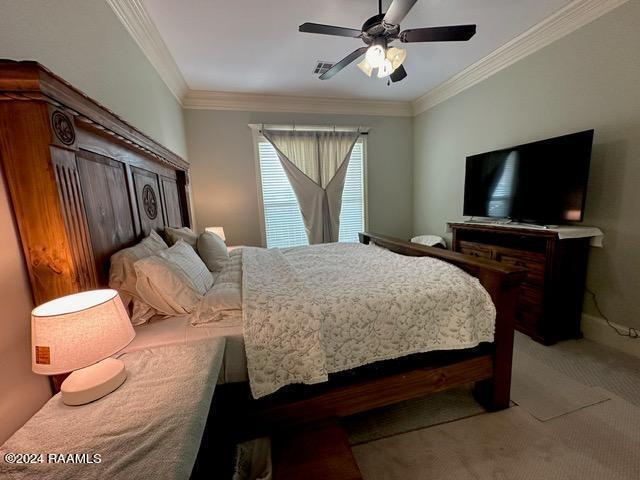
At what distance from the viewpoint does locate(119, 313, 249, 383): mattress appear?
3.75 ft

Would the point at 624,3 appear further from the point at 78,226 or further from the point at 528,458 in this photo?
→ the point at 78,226

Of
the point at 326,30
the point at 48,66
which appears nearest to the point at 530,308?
the point at 326,30

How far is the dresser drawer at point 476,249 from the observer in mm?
2627

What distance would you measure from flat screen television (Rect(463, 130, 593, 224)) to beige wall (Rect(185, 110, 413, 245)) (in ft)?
4.70

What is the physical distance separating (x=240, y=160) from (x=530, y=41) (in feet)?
11.2

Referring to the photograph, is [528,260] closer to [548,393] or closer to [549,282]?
[549,282]

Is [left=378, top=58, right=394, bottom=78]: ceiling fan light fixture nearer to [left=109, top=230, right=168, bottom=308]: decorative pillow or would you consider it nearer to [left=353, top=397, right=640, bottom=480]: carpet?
[left=109, top=230, right=168, bottom=308]: decorative pillow

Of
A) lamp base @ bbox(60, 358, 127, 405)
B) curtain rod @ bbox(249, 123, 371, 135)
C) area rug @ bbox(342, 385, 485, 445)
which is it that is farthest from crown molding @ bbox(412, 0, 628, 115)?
lamp base @ bbox(60, 358, 127, 405)

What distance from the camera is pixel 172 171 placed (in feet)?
8.43

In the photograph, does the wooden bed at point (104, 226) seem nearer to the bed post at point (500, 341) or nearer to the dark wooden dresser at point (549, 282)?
the bed post at point (500, 341)

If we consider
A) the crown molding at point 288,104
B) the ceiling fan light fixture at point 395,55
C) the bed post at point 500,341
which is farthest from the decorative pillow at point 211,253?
the crown molding at point 288,104

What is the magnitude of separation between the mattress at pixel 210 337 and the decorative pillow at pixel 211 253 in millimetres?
922

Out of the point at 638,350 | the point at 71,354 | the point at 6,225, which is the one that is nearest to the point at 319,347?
the point at 71,354

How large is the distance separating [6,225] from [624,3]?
3.75m
